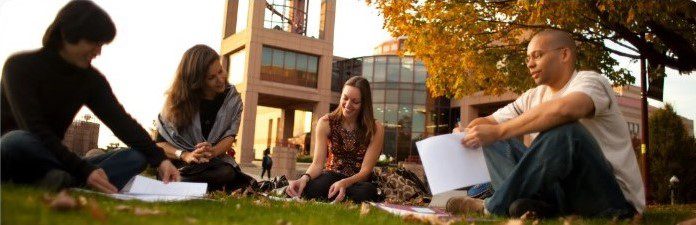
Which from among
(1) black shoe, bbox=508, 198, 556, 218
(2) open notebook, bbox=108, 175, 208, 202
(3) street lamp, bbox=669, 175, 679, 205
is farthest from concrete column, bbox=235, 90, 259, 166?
(1) black shoe, bbox=508, 198, 556, 218

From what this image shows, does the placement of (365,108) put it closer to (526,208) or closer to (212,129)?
(212,129)

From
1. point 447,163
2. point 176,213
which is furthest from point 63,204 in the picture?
point 447,163

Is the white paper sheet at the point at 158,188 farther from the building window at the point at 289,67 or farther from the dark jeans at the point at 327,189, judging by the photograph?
the building window at the point at 289,67

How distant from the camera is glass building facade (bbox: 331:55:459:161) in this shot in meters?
45.1

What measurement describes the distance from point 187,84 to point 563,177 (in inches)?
129

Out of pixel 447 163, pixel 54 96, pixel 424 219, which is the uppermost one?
pixel 54 96

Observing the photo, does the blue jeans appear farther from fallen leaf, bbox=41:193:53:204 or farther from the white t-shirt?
the white t-shirt

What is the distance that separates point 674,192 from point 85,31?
55.5ft

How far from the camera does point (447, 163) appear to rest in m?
4.07

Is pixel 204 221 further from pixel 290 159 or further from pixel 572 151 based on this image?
pixel 290 159

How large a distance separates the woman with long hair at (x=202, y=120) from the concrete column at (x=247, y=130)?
114ft

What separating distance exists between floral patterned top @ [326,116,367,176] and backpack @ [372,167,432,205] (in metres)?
0.26

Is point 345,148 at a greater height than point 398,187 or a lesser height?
greater

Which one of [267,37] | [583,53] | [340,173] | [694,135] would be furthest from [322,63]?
[340,173]
